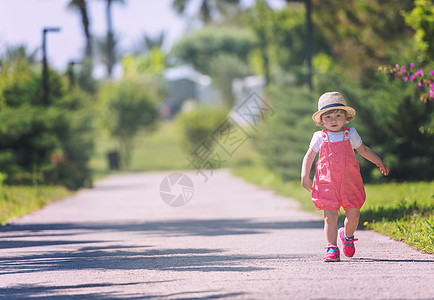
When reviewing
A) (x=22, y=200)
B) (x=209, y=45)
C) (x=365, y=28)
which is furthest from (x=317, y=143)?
(x=209, y=45)

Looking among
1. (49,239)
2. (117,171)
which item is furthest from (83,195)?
(117,171)

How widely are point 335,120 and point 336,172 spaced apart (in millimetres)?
557

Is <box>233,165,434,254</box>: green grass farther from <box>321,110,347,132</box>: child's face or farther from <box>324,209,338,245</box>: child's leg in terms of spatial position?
<box>321,110,347,132</box>: child's face

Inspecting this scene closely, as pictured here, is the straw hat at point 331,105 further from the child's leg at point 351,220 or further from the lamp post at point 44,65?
the lamp post at point 44,65

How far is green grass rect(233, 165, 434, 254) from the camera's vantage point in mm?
8953

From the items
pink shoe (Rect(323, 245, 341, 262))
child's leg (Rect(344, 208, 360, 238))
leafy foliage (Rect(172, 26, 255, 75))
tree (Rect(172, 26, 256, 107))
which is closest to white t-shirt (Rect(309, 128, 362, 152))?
child's leg (Rect(344, 208, 360, 238))

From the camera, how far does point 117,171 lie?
42781mm

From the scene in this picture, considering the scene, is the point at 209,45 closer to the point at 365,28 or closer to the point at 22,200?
the point at 365,28

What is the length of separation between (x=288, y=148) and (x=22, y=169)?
27.7 feet

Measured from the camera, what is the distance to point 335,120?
7.70 meters

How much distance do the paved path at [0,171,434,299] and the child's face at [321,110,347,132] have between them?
139cm

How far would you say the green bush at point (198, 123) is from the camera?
46.2 metres

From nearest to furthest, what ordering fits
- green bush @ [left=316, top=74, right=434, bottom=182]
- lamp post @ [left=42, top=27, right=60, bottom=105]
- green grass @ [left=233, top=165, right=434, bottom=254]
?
green grass @ [left=233, top=165, right=434, bottom=254]
green bush @ [left=316, top=74, right=434, bottom=182]
lamp post @ [left=42, top=27, right=60, bottom=105]

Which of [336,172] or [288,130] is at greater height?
[288,130]
